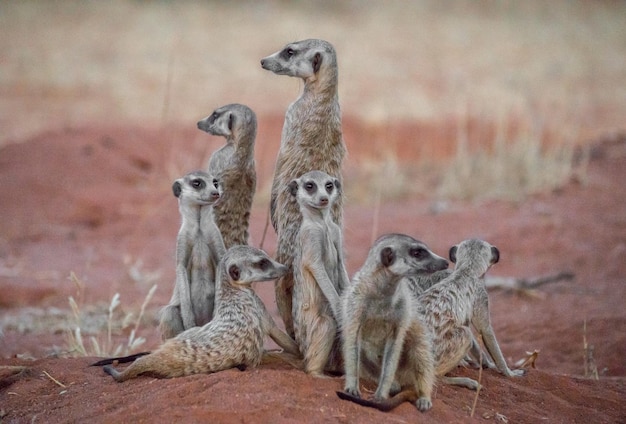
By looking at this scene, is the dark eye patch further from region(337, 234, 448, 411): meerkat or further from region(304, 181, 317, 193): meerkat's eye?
region(337, 234, 448, 411): meerkat

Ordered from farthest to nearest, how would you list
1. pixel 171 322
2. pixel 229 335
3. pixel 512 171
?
pixel 512 171 < pixel 171 322 < pixel 229 335

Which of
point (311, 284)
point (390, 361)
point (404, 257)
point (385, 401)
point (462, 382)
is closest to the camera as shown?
point (385, 401)

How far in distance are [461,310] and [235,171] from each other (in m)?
1.57

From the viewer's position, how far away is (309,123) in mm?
5383

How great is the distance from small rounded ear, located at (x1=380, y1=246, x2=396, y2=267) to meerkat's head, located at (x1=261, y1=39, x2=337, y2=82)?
1434 millimetres

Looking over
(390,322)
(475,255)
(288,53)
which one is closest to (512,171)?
(288,53)

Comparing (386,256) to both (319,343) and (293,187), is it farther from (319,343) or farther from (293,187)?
(293,187)

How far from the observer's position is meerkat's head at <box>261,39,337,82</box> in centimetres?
542

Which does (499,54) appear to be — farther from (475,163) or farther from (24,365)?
(24,365)

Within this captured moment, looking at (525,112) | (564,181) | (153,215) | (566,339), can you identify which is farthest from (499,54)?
(566,339)

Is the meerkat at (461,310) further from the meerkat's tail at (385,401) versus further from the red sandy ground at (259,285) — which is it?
the meerkat's tail at (385,401)

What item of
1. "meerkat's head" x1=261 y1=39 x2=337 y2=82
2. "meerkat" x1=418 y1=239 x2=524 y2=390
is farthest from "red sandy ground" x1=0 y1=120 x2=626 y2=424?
"meerkat's head" x1=261 y1=39 x2=337 y2=82

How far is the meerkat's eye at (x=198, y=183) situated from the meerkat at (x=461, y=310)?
4.21ft

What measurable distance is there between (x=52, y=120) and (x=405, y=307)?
451 inches
